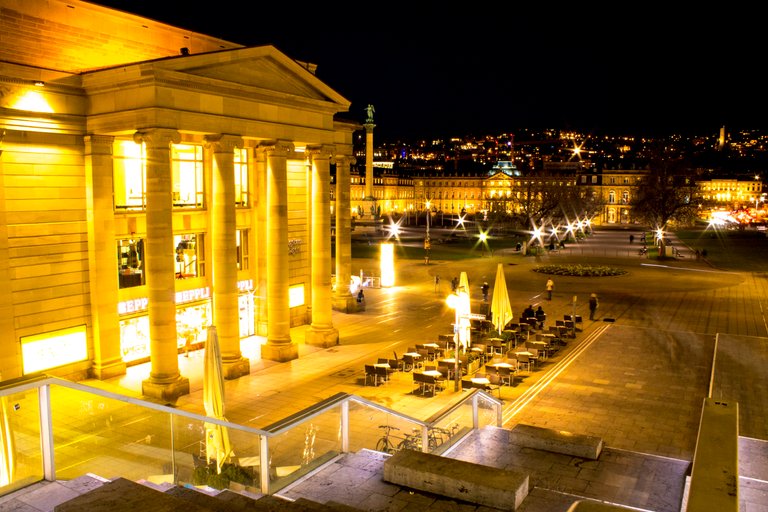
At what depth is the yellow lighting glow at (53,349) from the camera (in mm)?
18750

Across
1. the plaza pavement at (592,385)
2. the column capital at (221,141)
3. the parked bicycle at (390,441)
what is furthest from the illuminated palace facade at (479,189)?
the parked bicycle at (390,441)

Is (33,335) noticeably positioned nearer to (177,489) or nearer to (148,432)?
(148,432)

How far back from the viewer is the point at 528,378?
856 inches

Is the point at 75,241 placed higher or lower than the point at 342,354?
higher

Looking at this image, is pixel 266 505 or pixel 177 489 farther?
pixel 177 489

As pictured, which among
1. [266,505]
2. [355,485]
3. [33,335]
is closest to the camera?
[266,505]

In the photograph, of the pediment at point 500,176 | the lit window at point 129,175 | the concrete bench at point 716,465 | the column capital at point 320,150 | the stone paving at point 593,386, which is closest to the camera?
the concrete bench at point 716,465

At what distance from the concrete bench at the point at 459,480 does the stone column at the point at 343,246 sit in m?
25.4

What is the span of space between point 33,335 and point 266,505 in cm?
1596

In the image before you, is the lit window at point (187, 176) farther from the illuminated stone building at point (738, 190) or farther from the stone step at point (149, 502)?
the illuminated stone building at point (738, 190)

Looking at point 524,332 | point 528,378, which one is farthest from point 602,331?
point 528,378

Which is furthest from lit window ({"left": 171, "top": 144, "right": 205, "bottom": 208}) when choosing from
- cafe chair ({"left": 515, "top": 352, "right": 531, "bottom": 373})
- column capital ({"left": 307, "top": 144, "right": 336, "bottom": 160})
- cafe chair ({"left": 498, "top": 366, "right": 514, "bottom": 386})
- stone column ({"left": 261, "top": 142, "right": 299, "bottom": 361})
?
cafe chair ({"left": 515, "top": 352, "right": 531, "bottom": 373})

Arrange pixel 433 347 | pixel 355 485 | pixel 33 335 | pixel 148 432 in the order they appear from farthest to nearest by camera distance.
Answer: pixel 433 347 < pixel 33 335 < pixel 148 432 < pixel 355 485

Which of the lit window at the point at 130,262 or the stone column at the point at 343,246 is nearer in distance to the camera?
the lit window at the point at 130,262
